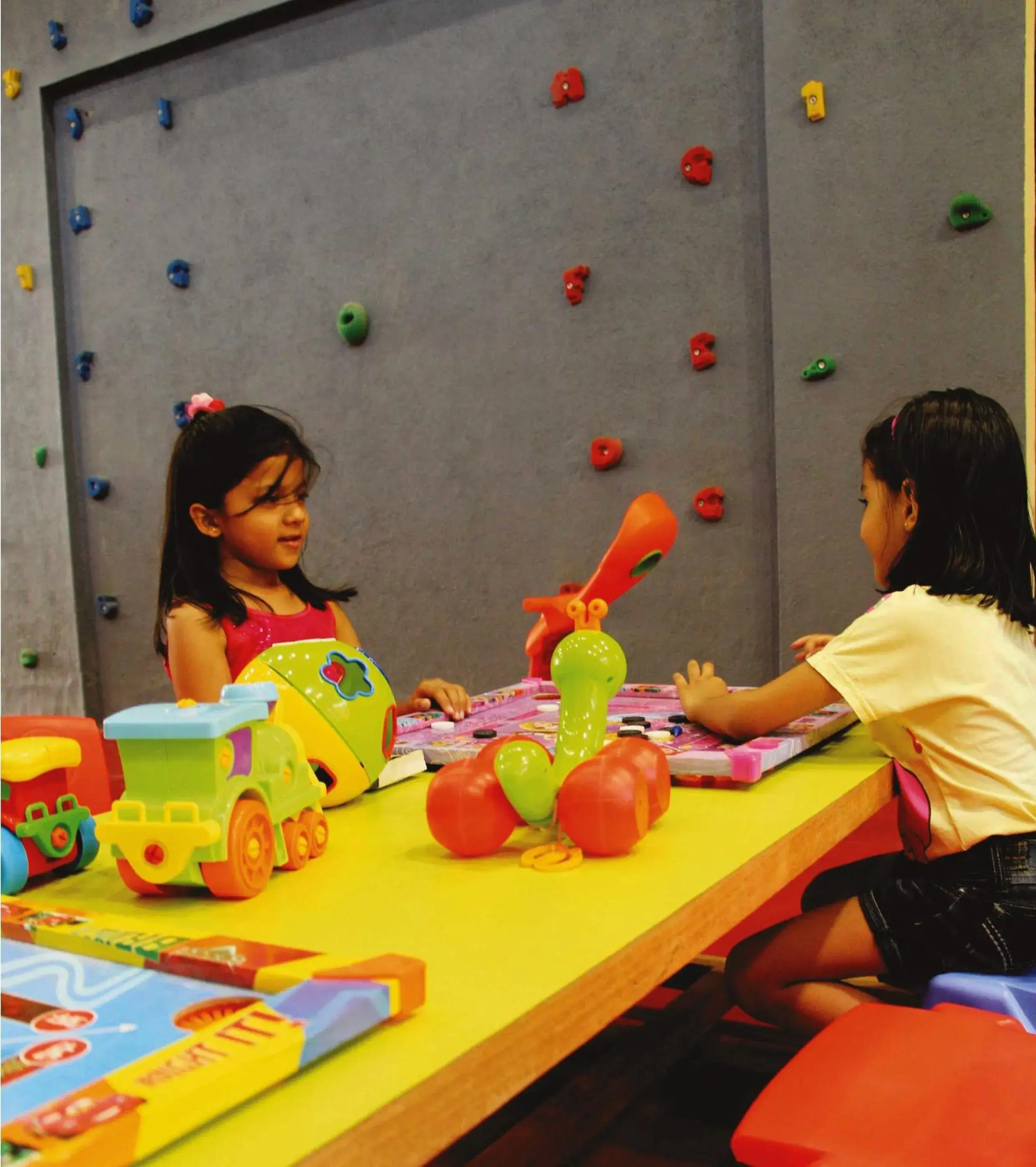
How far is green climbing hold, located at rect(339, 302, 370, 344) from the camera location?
9.33ft

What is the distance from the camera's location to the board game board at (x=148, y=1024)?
32cm

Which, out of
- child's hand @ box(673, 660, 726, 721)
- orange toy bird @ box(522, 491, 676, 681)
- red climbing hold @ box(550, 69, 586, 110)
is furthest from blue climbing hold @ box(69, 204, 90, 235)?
child's hand @ box(673, 660, 726, 721)

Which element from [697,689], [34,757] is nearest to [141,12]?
[697,689]

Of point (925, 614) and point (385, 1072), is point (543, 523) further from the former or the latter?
point (385, 1072)

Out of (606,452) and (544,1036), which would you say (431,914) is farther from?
(606,452)

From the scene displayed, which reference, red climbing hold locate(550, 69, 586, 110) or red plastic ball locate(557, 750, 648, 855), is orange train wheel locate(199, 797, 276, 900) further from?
red climbing hold locate(550, 69, 586, 110)

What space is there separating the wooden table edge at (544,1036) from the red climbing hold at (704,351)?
1.80m

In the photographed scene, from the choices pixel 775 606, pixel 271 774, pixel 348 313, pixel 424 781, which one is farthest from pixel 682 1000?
pixel 348 313

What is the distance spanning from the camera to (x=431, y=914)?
58cm

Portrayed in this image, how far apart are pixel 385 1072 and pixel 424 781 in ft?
1.82

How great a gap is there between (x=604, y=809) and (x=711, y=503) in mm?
1803

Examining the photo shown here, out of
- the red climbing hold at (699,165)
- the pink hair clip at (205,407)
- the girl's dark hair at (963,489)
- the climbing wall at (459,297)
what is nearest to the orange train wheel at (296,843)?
the girl's dark hair at (963,489)

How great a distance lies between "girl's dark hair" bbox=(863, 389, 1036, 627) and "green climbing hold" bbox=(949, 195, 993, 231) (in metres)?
1.06

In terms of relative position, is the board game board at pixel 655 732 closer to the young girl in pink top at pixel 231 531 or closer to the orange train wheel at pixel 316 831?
the young girl in pink top at pixel 231 531
